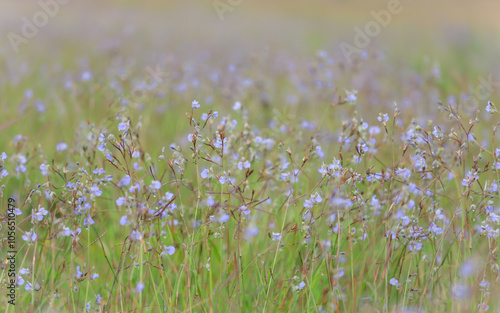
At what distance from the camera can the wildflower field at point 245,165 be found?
6.68ft

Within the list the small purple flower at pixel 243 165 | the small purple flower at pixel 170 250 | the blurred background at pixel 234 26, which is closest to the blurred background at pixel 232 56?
the blurred background at pixel 234 26

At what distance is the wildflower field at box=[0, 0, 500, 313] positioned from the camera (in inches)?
80.1

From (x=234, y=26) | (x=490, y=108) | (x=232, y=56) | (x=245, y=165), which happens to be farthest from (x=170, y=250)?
(x=234, y=26)

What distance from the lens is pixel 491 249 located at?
2.05 m

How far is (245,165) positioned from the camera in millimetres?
2252

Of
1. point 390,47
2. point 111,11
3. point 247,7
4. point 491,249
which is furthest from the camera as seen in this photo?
point 247,7

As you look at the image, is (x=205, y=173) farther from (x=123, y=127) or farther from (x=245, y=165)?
(x=123, y=127)

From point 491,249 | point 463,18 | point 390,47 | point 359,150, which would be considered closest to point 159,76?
point 359,150

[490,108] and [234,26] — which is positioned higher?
[234,26]

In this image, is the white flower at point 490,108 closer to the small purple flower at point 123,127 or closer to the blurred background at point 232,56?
the small purple flower at point 123,127

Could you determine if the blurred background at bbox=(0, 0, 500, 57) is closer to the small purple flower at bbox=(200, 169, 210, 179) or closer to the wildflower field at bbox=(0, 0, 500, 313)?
the wildflower field at bbox=(0, 0, 500, 313)

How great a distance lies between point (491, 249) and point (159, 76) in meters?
3.38

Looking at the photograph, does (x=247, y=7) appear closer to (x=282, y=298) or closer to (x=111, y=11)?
(x=111, y=11)

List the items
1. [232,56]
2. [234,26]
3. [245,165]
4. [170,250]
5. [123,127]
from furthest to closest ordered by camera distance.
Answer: [234,26], [232,56], [245,165], [123,127], [170,250]
